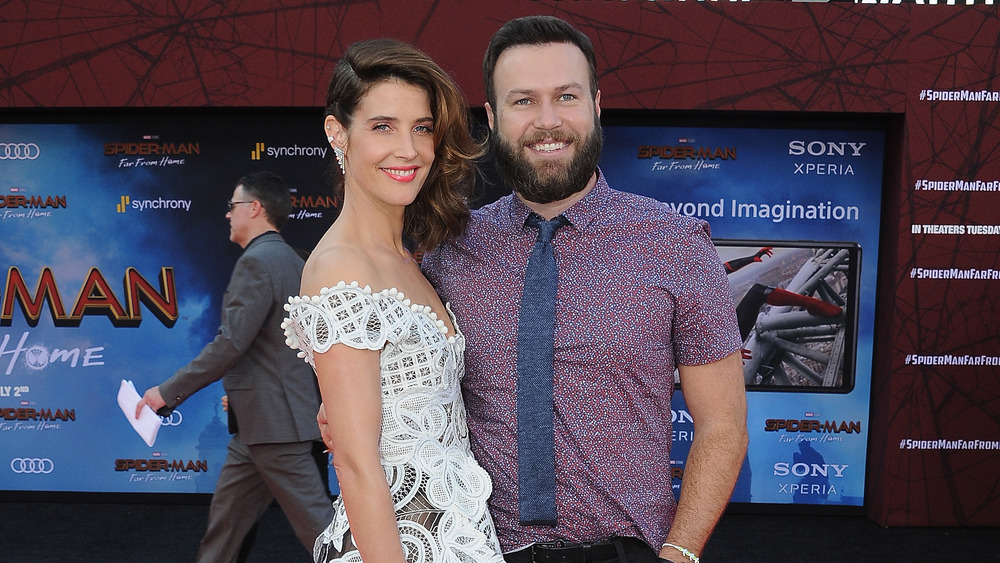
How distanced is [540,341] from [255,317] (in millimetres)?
2000

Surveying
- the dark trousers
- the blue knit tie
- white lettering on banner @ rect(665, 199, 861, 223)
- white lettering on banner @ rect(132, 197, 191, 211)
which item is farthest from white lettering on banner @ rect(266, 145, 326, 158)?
the dark trousers

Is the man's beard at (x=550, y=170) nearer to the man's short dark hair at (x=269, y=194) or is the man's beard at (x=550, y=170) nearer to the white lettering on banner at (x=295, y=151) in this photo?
the man's short dark hair at (x=269, y=194)

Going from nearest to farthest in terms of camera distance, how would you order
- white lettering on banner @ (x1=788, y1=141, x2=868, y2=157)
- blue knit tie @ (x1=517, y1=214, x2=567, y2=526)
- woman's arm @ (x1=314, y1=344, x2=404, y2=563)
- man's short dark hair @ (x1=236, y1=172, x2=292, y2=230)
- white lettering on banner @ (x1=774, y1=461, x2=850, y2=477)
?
woman's arm @ (x1=314, y1=344, x2=404, y2=563) < blue knit tie @ (x1=517, y1=214, x2=567, y2=526) < man's short dark hair @ (x1=236, y1=172, x2=292, y2=230) < white lettering on banner @ (x1=788, y1=141, x2=868, y2=157) < white lettering on banner @ (x1=774, y1=461, x2=850, y2=477)

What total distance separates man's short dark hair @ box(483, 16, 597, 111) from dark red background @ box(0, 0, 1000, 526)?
8.38 feet

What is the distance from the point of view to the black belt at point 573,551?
5.55ft

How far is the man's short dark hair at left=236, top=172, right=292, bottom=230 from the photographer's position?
150 inches

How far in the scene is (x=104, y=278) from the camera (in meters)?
4.82

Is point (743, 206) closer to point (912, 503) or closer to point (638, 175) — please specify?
point (638, 175)

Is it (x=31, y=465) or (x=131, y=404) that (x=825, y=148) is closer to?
(x=131, y=404)

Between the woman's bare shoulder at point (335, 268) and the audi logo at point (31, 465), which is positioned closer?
the woman's bare shoulder at point (335, 268)

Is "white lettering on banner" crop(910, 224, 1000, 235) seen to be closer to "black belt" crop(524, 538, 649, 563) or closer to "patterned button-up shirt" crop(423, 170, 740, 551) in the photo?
"patterned button-up shirt" crop(423, 170, 740, 551)

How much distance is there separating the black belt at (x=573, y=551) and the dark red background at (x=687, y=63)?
10.00 feet

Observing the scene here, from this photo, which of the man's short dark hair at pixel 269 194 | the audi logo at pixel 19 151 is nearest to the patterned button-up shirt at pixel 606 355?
the man's short dark hair at pixel 269 194

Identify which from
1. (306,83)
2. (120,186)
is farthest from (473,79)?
(120,186)
